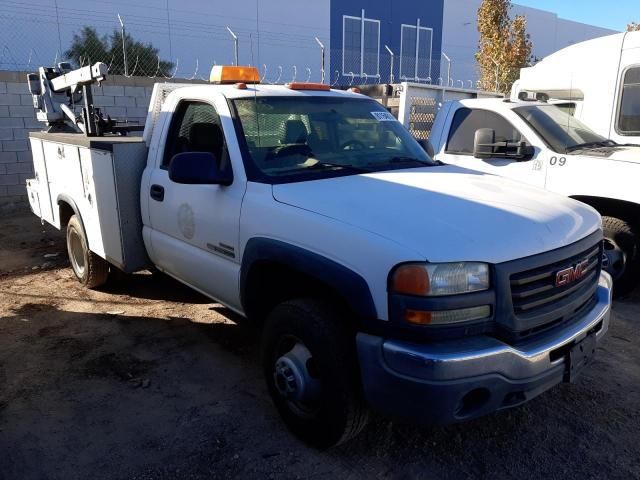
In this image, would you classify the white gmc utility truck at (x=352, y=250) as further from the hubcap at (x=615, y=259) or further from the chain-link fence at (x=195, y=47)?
the chain-link fence at (x=195, y=47)

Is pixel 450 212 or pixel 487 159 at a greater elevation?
pixel 450 212

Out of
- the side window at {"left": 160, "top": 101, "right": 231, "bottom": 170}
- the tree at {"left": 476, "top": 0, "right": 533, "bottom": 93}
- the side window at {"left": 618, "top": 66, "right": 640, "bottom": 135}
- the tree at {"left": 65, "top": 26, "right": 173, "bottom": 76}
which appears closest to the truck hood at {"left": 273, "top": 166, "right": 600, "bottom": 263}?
the side window at {"left": 160, "top": 101, "right": 231, "bottom": 170}

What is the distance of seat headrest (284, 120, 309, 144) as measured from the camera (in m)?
3.63

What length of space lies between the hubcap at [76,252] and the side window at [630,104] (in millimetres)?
6407

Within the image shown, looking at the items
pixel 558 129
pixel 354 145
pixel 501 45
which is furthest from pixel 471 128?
pixel 501 45

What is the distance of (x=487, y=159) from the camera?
5668 millimetres

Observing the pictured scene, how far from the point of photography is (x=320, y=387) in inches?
111

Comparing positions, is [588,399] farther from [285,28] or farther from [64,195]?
[285,28]

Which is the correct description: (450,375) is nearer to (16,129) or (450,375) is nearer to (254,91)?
(254,91)

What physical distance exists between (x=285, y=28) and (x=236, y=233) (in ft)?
63.0

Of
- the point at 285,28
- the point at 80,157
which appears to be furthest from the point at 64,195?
the point at 285,28

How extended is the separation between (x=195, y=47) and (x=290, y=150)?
16.7 meters

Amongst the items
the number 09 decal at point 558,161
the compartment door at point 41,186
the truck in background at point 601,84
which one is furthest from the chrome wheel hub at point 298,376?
the truck in background at point 601,84

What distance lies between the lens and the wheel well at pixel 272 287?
9.75 feet
